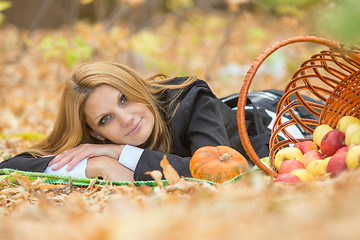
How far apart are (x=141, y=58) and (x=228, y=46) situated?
202 cm

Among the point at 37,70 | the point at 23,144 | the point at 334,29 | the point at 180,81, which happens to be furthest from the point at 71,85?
the point at 37,70

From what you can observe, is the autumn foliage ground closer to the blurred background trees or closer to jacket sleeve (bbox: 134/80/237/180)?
the blurred background trees

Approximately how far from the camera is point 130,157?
2.21 m

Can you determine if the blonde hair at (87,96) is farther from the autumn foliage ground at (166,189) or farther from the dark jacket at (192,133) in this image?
the autumn foliage ground at (166,189)

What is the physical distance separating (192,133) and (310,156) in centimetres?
76

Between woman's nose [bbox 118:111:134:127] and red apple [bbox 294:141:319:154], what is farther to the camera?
woman's nose [bbox 118:111:134:127]

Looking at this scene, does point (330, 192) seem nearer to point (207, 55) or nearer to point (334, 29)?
point (334, 29)

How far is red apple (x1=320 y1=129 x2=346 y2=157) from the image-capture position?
5.73 feet

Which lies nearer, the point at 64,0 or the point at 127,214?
the point at 127,214

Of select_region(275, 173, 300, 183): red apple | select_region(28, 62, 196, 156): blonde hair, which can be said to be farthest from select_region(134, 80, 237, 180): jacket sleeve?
select_region(275, 173, 300, 183): red apple

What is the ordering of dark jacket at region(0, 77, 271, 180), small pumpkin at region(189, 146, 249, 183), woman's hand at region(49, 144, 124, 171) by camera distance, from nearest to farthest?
small pumpkin at region(189, 146, 249, 183) → dark jacket at region(0, 77, 271, 180) → woman's hand at region(49, 144, 124, 171)

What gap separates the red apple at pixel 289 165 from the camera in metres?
1.66

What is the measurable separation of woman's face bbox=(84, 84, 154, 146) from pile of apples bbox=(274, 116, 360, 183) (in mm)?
851

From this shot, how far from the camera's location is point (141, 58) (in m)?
6.79
